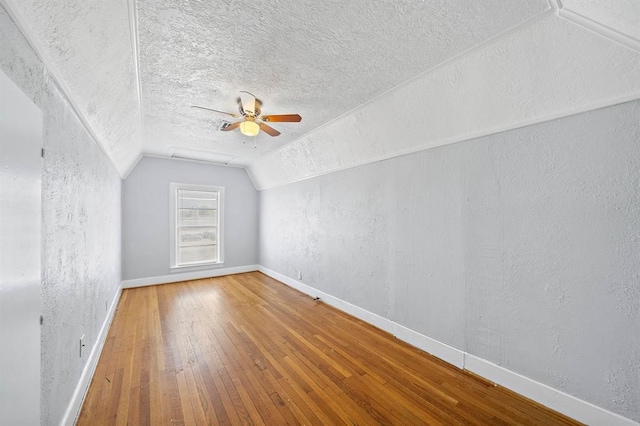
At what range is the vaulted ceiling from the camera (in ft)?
4.27

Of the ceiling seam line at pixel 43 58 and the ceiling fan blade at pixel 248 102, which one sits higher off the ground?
the ceiling fan blade at pixel 248 102

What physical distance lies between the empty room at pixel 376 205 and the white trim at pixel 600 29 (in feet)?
0.04

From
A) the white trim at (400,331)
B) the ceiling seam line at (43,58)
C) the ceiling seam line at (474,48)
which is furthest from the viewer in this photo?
the white trim at (400,331)

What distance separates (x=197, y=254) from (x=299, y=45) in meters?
4.76

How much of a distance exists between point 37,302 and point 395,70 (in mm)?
2618

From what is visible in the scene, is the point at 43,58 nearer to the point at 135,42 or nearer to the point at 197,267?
the point at 135,42

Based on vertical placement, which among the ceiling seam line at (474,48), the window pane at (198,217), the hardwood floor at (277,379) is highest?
the ceiling seam line at (474,48)

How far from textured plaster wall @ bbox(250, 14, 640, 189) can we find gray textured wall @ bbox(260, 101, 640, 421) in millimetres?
121

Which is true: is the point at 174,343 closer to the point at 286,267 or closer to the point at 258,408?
the point at 258,408

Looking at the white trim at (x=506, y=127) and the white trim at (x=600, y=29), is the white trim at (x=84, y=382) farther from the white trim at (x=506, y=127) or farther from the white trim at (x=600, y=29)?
the white trim at (x=600, y=29)

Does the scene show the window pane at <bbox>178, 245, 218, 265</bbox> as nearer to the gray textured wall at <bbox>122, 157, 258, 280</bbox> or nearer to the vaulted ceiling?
the gray textured wall at <bbox>122, 157, 258, 280</bbox>

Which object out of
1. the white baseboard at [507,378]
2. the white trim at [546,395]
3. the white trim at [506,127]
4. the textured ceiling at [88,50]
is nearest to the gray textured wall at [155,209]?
the textured ceiling at [88,50]

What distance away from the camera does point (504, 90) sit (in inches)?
68.9

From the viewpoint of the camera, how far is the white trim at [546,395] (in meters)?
1.49
